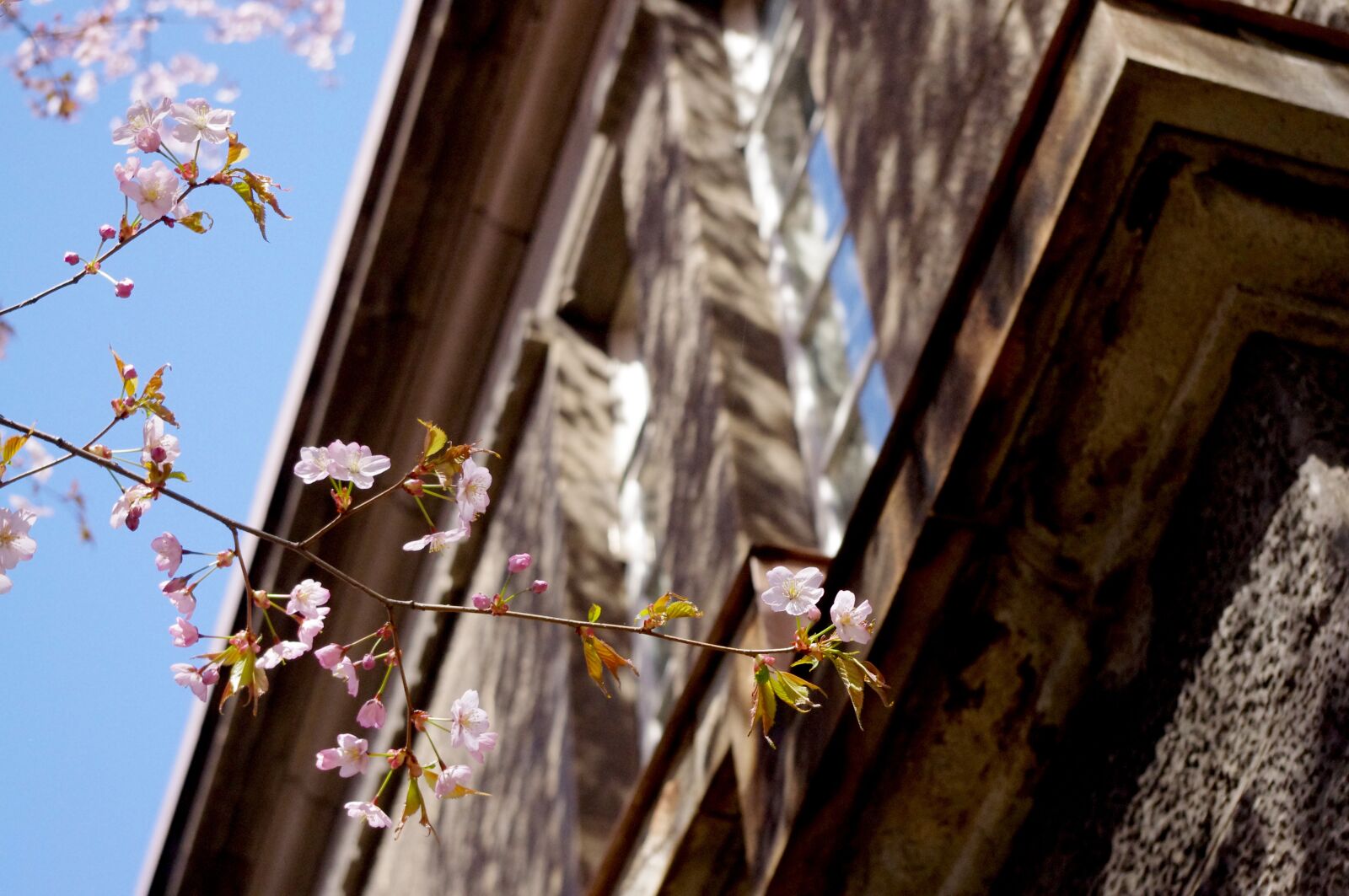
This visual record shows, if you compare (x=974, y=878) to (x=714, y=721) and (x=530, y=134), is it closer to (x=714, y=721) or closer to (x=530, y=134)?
(x=714, y=721)

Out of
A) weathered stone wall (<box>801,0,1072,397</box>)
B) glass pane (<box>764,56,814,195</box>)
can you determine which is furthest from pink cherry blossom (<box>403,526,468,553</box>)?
glass pane (<box>764,56,814,195</box>)

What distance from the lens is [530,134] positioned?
7070 mm

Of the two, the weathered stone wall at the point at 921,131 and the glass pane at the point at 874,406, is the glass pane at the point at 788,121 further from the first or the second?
the glass pane at the point at 874,406

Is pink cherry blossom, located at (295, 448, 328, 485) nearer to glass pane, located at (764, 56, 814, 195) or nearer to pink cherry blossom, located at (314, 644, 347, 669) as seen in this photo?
pink cherry blossom, located at (314, 644, 347, 669)

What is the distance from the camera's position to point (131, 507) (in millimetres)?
1896

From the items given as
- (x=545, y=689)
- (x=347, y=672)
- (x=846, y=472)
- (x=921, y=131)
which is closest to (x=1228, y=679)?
(x=347, y=672)

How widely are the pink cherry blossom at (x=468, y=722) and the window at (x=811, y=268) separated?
5.03ft

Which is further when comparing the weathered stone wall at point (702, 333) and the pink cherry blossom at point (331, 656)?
the weathered stone wall at point (702, 333)

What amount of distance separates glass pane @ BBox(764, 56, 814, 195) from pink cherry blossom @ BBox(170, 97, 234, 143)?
3.43 meters

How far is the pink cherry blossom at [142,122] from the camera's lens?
1889 mm

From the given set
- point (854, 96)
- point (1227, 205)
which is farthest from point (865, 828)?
point (854, 96)

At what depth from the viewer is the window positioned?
4055 millimetres

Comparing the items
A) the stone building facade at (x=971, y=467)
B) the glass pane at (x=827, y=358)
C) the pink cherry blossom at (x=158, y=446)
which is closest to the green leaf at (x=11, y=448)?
the pink cherry blossom at (x=158, y=446)

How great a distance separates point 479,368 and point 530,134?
48.5 inches
